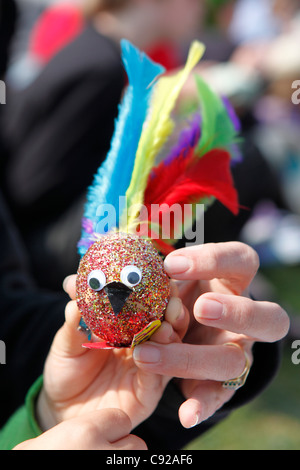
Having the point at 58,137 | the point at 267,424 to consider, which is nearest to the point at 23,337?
the point at 58,137

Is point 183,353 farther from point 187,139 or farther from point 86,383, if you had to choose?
point 187,139

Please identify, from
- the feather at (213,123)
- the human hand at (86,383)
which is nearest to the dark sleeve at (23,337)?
the human hand at (86,383)

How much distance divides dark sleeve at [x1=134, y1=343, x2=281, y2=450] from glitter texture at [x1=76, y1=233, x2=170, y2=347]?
197mm

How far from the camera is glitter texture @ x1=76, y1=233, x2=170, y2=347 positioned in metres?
0.67

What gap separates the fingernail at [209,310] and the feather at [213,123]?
26 centimetres

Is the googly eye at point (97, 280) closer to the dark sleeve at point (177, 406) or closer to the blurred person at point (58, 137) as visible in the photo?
the dark sleeve at point (177, 406)

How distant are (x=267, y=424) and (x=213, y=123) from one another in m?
1.31

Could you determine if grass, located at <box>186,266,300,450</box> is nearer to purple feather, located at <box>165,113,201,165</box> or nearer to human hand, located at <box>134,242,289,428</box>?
human hand, located at <box>134,242,289,428</box>

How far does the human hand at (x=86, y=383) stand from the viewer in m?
0.75

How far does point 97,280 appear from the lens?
2.18ft

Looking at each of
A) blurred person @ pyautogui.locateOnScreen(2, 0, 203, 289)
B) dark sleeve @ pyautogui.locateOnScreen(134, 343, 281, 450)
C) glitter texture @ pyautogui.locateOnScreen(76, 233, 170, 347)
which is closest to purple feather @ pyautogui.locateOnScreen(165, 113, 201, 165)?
glitter texture @ pyautogui.locateOnScreen(76, 233, 170, 347)

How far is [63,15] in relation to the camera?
254cm

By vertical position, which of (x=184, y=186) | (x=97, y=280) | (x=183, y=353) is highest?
(x=184, y=186)
